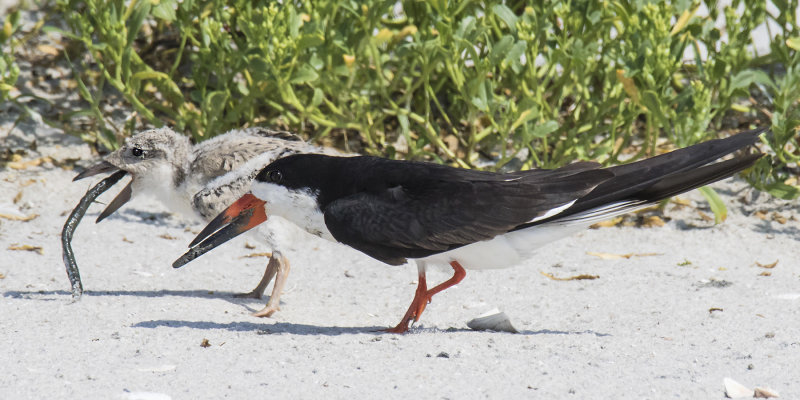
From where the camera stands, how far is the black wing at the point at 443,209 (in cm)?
427

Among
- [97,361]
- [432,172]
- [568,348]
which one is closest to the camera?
[97,361]

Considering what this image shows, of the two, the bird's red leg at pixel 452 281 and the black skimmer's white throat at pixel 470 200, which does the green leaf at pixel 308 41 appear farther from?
the bird's red leg at pixel 452 281

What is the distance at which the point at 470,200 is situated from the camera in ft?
14.2

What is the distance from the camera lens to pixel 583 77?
6031 millimetres

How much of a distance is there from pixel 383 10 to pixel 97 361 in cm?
290

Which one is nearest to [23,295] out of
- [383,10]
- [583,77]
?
[383,10]

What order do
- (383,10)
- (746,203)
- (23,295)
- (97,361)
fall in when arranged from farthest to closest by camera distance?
(746,203) → (383,10) → (23,295) → (97,361)

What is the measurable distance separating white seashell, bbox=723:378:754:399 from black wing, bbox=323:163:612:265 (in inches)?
39.4

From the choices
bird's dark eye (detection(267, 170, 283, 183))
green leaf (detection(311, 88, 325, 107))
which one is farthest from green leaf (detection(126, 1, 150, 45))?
bird's dark eye (detection(267, 170, 283, 183))

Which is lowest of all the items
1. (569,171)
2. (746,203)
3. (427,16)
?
(746,203)

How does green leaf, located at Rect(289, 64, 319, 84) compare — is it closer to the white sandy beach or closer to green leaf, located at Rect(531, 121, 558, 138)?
the white sandy beach

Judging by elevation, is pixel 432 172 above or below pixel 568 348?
above

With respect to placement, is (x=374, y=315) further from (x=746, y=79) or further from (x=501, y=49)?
(x=746, y=79)

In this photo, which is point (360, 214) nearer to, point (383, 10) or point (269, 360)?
point (269, 360)
